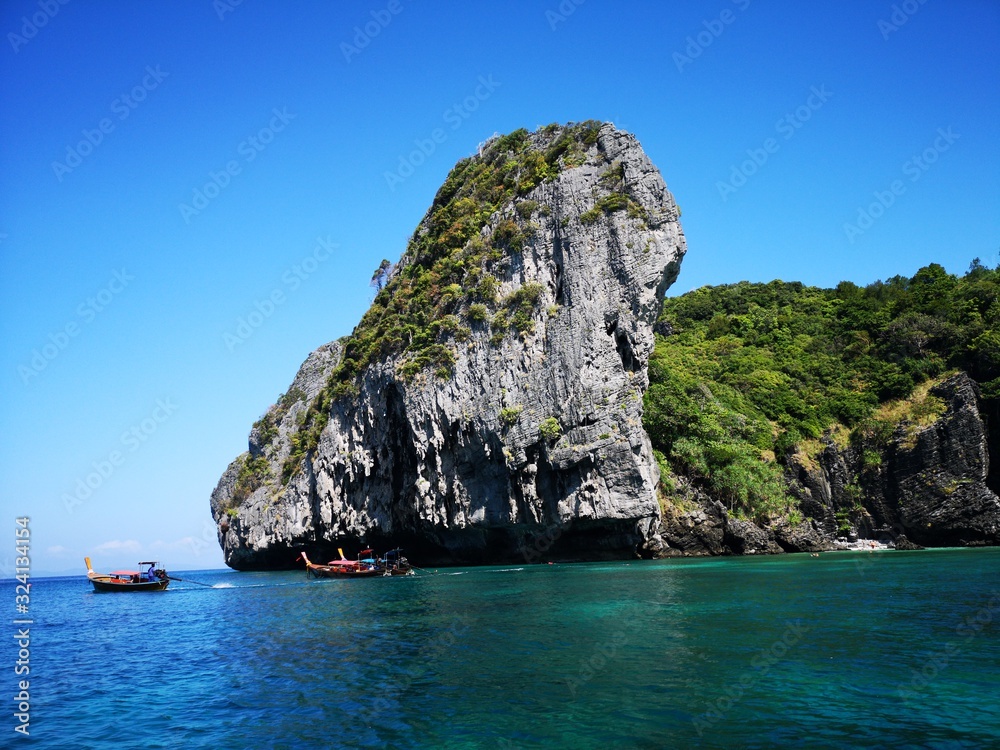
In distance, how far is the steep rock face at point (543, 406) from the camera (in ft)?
144

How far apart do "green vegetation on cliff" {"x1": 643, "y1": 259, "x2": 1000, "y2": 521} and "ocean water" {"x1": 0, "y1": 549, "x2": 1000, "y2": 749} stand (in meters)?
22.6

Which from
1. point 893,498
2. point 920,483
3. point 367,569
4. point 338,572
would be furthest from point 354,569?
point 920,483

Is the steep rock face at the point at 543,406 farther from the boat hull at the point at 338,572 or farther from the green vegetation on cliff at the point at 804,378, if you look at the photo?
the green vegetation on cliff at the point at 804,378

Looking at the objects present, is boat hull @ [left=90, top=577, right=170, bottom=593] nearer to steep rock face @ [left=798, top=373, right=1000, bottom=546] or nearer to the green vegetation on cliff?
the green vegetation on cliff

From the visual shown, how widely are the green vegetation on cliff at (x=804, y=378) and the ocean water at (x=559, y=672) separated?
22590mm

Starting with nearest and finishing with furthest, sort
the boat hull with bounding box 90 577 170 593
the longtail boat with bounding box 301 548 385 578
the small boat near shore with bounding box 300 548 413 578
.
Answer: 1. the small boat near shore with bounding box 300 548 413 578
2. the longtail boat with bounding box 301 548 385 578
3. the boat hull with bounding box 90 577 170 593

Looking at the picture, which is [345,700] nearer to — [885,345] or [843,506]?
[843,506]

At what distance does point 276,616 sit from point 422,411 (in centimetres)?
2443

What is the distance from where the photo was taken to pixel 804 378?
6166cm

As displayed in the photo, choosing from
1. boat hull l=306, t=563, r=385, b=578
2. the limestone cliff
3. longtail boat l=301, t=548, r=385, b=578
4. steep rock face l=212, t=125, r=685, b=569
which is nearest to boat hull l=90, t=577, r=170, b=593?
boat hull l=306, t=563, r=385, b=578

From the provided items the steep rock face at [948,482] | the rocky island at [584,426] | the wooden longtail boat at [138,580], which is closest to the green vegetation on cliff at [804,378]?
the rocky island at [584,426]

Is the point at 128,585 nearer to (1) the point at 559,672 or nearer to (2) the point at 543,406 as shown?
(2) the point at 543,406

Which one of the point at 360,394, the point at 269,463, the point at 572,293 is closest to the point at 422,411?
the point at 360,394

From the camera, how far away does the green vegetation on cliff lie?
49.5 meters
